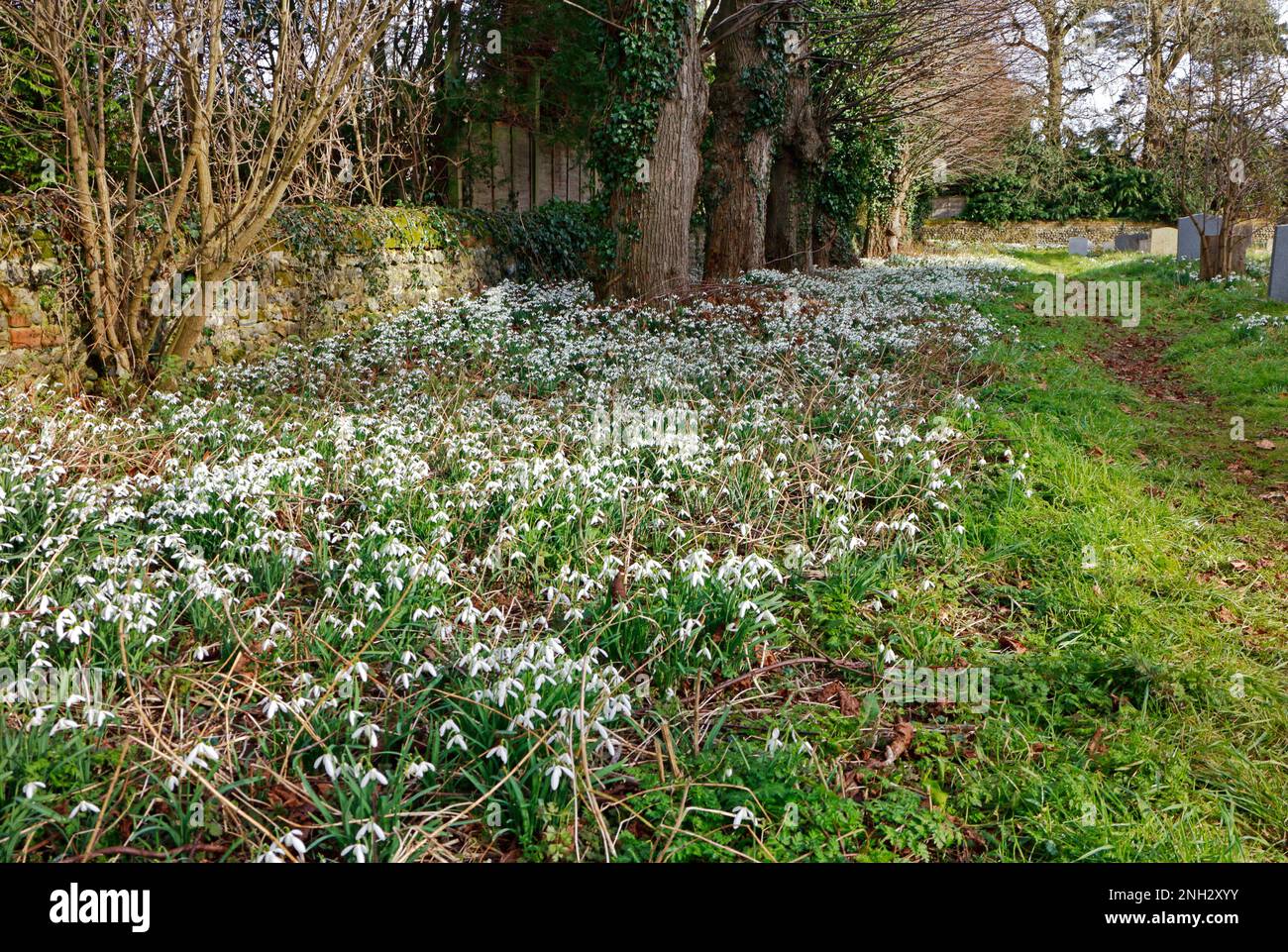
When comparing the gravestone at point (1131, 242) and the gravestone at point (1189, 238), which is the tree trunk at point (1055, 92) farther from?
the gravestone at point (1189, 238)

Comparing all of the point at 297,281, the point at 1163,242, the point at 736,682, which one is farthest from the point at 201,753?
the point at 1163,242

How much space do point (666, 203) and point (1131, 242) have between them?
23.9 meters

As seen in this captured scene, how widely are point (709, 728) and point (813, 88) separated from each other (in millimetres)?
18221

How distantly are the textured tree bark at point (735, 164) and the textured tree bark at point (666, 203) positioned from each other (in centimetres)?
309

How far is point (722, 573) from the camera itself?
3.84 metres

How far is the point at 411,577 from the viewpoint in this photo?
402cm

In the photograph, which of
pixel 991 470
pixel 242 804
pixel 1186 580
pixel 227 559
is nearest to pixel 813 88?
pixel 991 470

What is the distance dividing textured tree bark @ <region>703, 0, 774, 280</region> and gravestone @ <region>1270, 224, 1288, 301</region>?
7799mm

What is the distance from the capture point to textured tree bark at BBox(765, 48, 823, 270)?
1852 centimetres

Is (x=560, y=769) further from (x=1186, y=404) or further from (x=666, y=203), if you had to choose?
(x=666, y=203)

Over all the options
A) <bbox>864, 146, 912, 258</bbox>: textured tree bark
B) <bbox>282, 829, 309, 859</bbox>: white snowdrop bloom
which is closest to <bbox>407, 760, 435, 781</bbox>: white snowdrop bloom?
<bbox>282, 829, 309, 859</bbox>: white snowdrop bloom

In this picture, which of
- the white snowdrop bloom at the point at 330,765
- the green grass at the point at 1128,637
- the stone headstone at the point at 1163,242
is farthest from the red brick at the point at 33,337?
the stone headstone at the point at 1163,242

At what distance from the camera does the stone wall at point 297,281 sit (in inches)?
283

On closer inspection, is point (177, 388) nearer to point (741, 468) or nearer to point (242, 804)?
point (741, 468)
